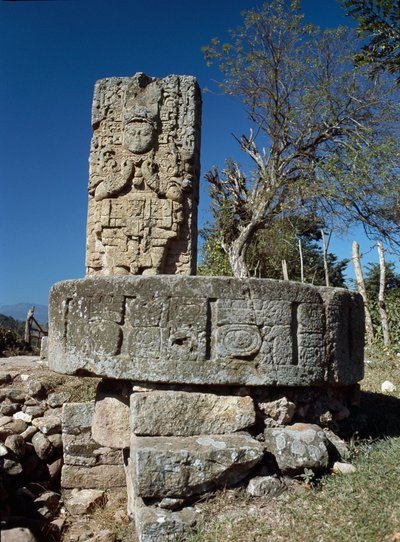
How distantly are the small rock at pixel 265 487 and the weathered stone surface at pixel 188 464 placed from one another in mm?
89

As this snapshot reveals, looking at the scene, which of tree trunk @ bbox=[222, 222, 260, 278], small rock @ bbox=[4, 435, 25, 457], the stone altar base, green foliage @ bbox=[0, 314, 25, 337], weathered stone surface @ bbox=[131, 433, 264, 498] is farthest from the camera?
tree trunk @ bbox=[222, 222, 260, 278]

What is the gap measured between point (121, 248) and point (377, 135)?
11198 millimetres

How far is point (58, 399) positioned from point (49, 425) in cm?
40

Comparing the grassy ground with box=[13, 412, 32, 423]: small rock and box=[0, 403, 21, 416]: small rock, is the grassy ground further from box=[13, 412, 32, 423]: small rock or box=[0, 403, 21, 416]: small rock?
box=[0, 403, 21, 416]: small rock

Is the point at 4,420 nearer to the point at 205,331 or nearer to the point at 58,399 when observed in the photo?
the point at 58,399

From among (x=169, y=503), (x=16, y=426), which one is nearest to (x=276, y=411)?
(x=169, y=503)

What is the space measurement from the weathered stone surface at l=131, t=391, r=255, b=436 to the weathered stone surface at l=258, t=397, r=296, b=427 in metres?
0.16

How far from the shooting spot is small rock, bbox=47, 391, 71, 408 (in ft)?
17.6

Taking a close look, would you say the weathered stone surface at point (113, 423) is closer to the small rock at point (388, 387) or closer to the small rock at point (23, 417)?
the small rock at point (23, 417)

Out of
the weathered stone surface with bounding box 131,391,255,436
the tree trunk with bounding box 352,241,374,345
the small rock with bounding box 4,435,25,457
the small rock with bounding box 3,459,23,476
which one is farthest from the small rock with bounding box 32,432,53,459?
the tree trunk with bounding box 352,241,374,345

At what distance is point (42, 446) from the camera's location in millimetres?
4836

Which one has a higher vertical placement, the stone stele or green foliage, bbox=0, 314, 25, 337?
the stone stele

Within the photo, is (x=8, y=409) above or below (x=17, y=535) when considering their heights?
above

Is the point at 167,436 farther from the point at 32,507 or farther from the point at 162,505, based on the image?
the point at 32,507
